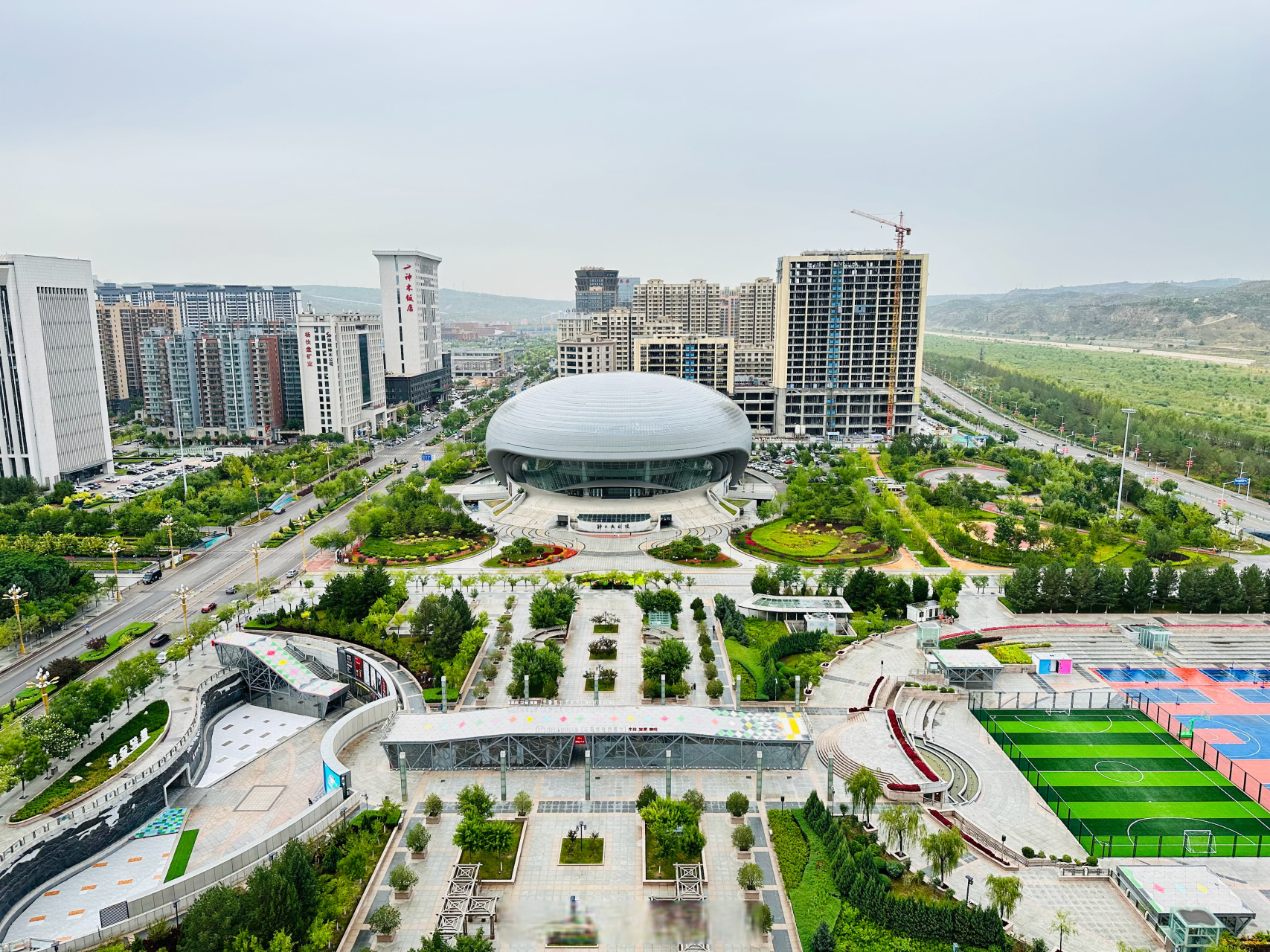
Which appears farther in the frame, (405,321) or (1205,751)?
(405,321)

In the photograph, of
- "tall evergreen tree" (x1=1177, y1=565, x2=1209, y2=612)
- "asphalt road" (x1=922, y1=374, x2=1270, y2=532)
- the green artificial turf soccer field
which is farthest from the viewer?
"asphalt road" (x1=922, y1=374, x2=1270, y2=532)

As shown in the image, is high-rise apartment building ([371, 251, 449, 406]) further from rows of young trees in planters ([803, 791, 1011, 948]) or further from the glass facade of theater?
rows of young trees in planters ([803, 791, 1011, 948])

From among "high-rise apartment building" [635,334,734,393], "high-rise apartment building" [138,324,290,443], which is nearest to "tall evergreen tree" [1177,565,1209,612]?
"high-rise apartment building" [635,334,734,393]

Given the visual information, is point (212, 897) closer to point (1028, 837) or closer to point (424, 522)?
point (1028, 837)

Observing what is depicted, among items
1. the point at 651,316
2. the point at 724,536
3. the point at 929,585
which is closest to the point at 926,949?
the point at 929,585

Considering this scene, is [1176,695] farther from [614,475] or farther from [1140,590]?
[614,475]

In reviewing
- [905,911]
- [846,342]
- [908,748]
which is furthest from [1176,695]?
[846,342]
